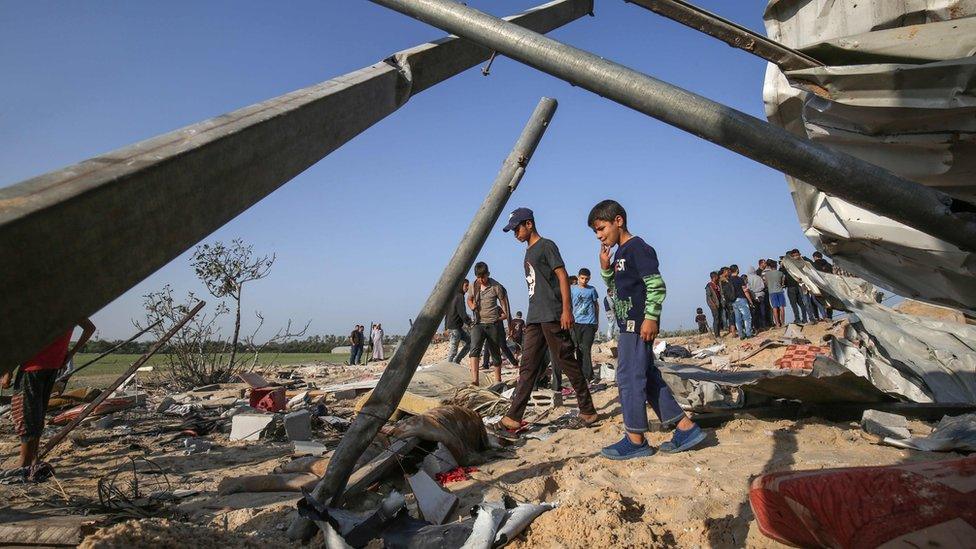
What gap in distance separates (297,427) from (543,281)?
2.60m

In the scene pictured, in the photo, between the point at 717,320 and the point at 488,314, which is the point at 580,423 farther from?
the point at 717,320

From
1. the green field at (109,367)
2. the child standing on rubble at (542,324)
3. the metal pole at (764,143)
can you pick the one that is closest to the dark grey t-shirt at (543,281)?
the child standing on rubble at (542,324)

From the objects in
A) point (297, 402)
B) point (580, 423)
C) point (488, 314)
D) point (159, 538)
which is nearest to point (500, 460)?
point (580, 423)

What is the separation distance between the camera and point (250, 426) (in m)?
5.17

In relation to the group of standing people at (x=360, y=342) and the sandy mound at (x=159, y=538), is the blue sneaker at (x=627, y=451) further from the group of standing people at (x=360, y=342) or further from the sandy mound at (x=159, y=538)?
the group of standing people at (x=360, y=342)

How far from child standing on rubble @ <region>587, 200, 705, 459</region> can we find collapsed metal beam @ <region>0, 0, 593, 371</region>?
2723 mm

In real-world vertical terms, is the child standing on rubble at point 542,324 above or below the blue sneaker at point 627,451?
above

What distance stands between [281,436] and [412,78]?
4.32m

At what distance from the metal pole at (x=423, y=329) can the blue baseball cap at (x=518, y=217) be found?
1.55 m

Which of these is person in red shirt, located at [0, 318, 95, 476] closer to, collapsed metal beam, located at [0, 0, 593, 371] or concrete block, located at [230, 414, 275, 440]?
concrete block, located at [230, 414, 275, 440]

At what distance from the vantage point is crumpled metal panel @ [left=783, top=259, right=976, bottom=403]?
4320mm

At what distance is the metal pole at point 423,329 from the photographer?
96.7 inches

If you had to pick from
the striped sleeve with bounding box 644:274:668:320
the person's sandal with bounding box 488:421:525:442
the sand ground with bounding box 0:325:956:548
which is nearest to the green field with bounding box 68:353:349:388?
the sand ground with bounding box 0:325:956:548

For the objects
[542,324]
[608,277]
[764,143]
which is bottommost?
[542,324]
